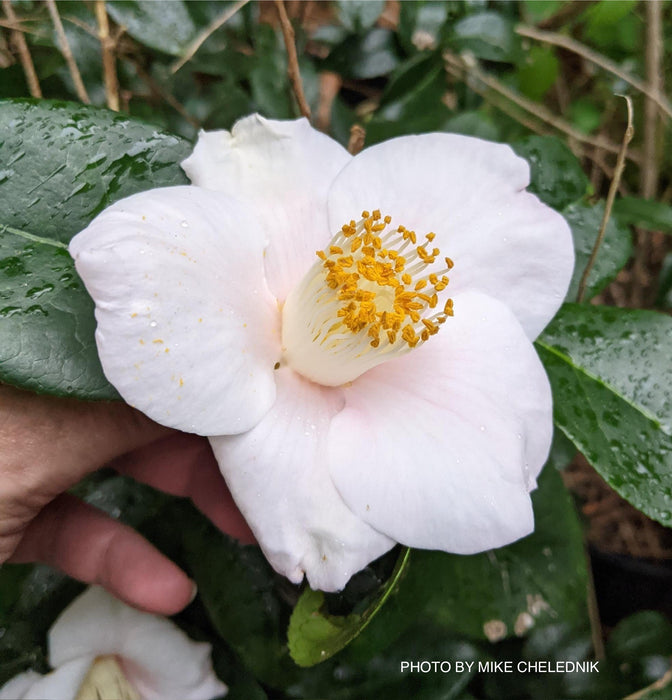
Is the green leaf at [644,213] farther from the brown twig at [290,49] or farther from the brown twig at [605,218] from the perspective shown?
the brown twig at [290,49]

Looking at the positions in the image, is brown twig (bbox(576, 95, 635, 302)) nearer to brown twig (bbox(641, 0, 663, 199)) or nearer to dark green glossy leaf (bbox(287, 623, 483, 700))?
brown twig (bbox(641, 0, 663, 199))

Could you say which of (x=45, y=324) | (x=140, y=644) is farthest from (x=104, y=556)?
(x=45, y=324)

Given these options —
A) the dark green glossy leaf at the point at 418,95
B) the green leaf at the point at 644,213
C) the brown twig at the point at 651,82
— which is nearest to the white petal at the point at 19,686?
the dark green glossy leaf at the point at 418,95

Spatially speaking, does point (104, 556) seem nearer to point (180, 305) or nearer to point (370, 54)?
point (180, 305)

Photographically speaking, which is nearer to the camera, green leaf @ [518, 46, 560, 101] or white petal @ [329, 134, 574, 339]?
white petal @ [329, 134, 574, 339]

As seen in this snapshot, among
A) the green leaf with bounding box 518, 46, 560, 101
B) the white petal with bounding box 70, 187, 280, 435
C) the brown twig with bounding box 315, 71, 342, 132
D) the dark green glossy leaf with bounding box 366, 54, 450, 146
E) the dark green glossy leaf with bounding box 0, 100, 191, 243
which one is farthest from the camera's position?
the brown twig with bounding box 315, 71, 342, 132

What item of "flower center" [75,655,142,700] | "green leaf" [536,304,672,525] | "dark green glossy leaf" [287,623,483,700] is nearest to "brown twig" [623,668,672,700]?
"dark green glossy leaf" [287,623,483,700]

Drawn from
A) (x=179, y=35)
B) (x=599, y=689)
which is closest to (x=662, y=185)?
(x=599, y=689)
